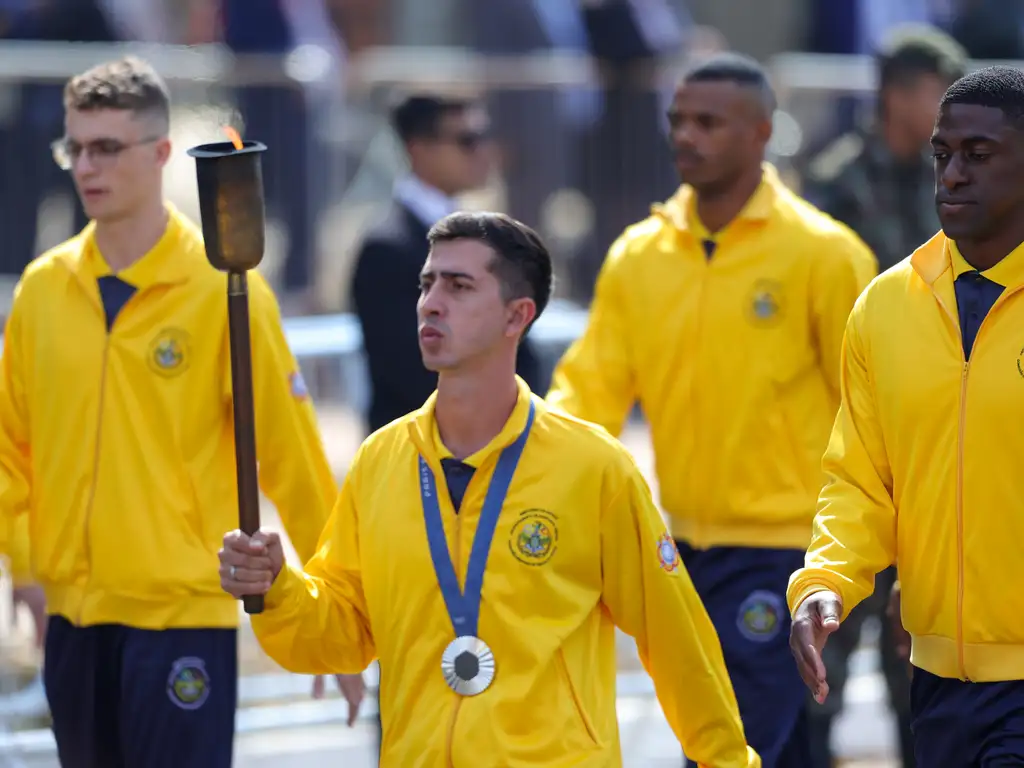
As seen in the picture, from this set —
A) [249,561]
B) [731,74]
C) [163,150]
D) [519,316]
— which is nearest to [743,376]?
[731,74]

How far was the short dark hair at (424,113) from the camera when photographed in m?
8.38

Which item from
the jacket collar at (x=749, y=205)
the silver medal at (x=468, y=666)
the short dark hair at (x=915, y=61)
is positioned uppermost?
the short dark hair at (x=915, y=61)

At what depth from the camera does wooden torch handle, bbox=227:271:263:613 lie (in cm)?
509

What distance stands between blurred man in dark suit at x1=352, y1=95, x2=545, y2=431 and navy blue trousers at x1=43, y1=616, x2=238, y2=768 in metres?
1.64

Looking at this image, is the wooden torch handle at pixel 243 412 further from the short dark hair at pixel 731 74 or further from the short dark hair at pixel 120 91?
the short dark hair at pixel 731 74

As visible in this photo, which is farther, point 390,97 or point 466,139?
point 390,97

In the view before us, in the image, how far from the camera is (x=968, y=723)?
5.18 meters

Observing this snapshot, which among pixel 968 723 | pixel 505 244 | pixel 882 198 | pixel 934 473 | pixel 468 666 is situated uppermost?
pixel 505 244

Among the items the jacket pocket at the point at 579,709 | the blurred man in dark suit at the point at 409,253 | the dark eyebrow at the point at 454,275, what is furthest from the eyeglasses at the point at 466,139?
the jacket pocket at the point at 579,709

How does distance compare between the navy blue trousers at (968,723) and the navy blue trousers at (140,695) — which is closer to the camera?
the navy blue trousers at (968,723)

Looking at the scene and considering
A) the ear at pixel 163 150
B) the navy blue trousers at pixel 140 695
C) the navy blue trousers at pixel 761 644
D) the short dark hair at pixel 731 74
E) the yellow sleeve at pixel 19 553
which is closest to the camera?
the navy blue trousers at pixel 140 695

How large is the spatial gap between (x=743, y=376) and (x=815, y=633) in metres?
2.12

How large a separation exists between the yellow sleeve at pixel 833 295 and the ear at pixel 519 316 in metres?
1.72

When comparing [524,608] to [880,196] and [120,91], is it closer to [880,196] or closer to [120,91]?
[120,91]
